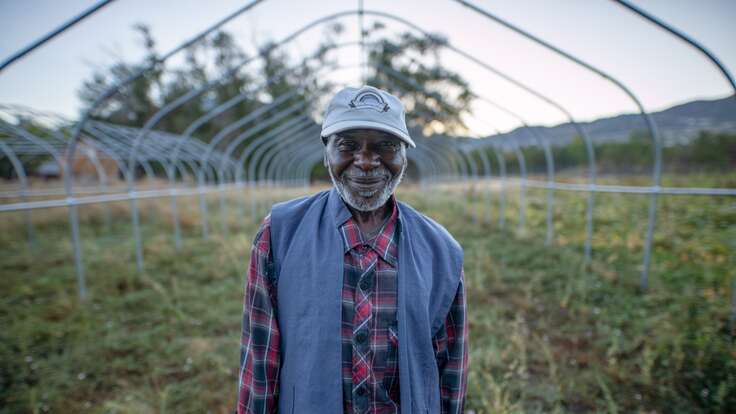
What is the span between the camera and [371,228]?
138cm

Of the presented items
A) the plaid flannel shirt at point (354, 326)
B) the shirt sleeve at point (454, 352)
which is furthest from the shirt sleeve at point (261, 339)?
the shirt sleeve at point (454, 352)

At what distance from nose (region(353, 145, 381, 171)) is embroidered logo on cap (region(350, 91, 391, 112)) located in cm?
14

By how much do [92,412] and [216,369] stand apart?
88cm

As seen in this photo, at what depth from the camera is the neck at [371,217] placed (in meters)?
1.38

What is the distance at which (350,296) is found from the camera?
47.7 inches

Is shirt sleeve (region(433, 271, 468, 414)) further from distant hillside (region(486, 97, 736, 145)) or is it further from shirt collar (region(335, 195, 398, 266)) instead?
distant hillside (region(486, 97, 736, 145))

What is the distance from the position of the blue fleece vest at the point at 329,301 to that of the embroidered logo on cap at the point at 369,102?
0.35 metres

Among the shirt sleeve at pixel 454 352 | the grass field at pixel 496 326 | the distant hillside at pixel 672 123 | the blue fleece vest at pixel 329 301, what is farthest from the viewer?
the distant hillside at pixel 672 123

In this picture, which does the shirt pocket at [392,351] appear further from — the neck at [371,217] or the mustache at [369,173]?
the mustache at [369,173]

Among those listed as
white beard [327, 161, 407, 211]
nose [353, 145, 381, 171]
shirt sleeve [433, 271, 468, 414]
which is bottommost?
shirt sleeve [433, 271, 468, 414]

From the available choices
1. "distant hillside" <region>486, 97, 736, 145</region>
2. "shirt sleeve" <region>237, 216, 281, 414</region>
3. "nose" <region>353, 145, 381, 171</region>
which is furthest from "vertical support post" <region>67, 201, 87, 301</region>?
"distant hillside" <region>486, 97, 736, 145</region>

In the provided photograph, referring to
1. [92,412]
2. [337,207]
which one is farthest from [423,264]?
[92,412]

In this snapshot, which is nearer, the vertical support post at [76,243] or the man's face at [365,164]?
A: the man's face at [365,164]

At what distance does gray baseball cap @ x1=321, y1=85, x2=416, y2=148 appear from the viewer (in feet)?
3.80
